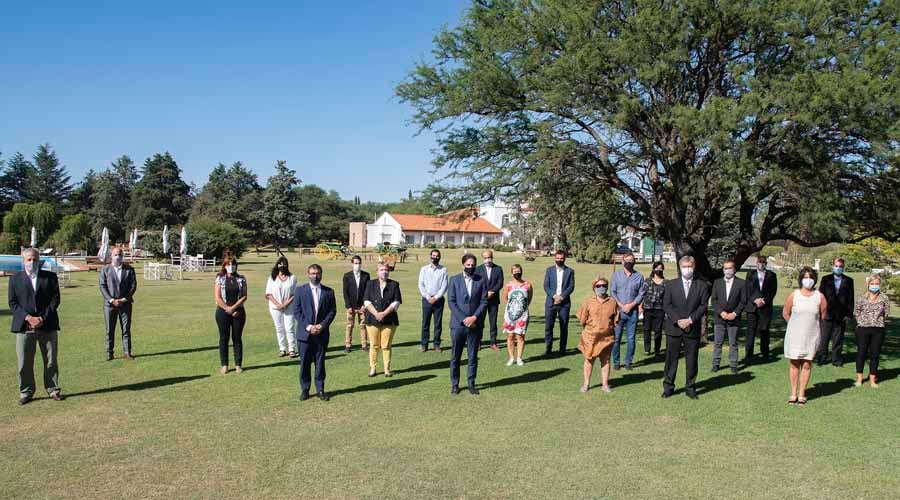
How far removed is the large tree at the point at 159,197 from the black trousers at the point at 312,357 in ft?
269

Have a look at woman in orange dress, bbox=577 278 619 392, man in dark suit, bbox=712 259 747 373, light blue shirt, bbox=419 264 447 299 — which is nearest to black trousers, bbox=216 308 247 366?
light blue shirt, bbox=419 264 447 299

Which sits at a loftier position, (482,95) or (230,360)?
(482,95)

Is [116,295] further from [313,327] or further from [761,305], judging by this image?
[761,305]

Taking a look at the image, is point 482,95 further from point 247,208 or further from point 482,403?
point 247,208

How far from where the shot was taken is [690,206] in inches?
568

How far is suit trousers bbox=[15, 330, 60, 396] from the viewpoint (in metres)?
8.38

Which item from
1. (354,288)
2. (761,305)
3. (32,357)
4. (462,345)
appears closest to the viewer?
(32,357)

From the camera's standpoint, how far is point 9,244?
51.2 m

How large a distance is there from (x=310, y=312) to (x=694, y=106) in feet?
27.2

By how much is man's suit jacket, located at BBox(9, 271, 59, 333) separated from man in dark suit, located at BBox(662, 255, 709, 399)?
323 inches

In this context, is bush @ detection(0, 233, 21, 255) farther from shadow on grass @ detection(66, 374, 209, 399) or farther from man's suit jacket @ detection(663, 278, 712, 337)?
man's suit jacket @ detection(663, 278, 712, 337)

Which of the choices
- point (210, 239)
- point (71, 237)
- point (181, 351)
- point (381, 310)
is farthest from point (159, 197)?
point (381, 310)

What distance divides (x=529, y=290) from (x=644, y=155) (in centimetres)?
379

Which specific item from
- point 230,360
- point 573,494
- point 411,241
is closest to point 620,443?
point 573,494
